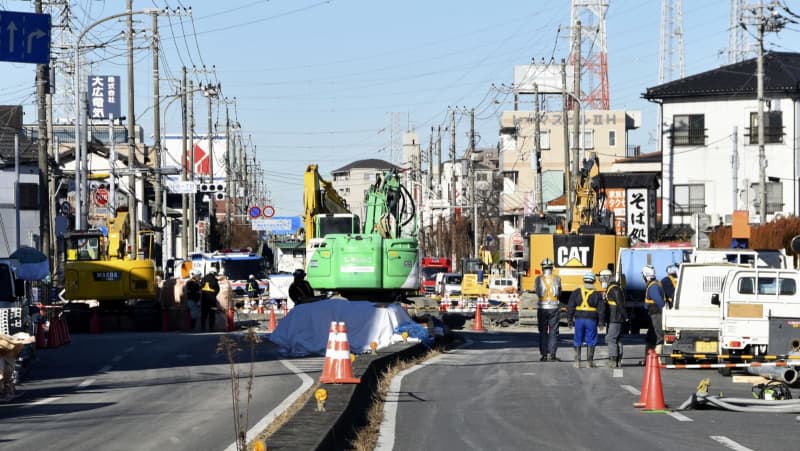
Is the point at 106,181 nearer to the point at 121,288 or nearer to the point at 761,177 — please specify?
the point at 121,288

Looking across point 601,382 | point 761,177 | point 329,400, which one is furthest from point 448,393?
point 761,177

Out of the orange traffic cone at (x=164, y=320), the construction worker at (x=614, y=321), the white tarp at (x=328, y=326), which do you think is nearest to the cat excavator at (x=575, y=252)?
the orange traffic cone at (x=164, y=320)

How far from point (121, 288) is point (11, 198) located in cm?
3794

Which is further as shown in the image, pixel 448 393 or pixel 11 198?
pixel 11 198

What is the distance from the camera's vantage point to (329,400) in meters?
14.4

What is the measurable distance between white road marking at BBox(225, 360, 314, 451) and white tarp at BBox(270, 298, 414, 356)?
4191mm

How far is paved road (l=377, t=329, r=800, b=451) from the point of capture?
13.5 metres

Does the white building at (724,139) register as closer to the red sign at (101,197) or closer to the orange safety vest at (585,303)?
the red sign at (101,197)

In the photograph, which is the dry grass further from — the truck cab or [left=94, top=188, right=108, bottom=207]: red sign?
[left=94, top=188, right=108, bottom=207]: red sign

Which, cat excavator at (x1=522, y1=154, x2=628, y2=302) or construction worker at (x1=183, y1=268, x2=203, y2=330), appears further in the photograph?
cat excavator at (x1=522, y1=154, x2=628, y2=302)

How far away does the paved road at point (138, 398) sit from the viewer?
45.2ft

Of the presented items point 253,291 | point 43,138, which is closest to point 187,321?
point 43,138

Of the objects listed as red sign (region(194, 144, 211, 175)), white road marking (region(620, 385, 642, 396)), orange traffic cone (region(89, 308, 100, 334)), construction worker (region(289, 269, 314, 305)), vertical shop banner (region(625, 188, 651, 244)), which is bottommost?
orange traffic cone (region(89, 308, 100, 334))

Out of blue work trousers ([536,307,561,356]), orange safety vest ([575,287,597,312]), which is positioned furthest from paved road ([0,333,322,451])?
orange safety vest ([575,287,597,312])
